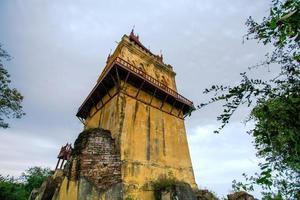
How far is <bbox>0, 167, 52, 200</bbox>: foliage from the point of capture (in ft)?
65.9

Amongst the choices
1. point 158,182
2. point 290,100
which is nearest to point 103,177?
point 290,100

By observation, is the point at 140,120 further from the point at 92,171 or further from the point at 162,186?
the point at 92,171

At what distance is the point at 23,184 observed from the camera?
96.8 ft

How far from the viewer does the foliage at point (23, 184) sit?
65.9ft

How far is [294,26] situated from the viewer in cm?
184

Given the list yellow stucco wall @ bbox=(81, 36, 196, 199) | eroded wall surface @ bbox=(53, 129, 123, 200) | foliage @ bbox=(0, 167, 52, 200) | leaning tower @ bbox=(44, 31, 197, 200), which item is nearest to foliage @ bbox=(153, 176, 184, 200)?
leaning tower @ bbox=(44, 31, 197, 200)

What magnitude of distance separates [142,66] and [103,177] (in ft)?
46.1

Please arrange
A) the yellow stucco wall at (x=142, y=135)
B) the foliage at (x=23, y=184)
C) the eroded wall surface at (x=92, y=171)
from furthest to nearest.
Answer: the foliage at (x=23, y=184)
the yellow stucco wall at (x=142, y=135)
the eroded wall surface at (x=92, y=171)

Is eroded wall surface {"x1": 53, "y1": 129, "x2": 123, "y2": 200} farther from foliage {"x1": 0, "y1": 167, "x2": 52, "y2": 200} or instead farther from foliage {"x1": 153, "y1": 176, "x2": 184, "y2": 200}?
foliage {"x1": 0, "y1": 167, "x2": 52, "y2": 200}

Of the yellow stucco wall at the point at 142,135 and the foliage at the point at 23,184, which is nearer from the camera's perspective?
the yellow stucco wall at the point at 142,135

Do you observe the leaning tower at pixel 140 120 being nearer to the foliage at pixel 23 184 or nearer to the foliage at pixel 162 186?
the foliage at pixel 162 186

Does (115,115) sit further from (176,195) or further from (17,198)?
(17,198)

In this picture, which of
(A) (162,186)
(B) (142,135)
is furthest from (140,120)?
(A) (162,186)

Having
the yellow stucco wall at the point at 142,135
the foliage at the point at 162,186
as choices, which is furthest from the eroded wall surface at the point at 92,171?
the foliage at the point at 162,186
